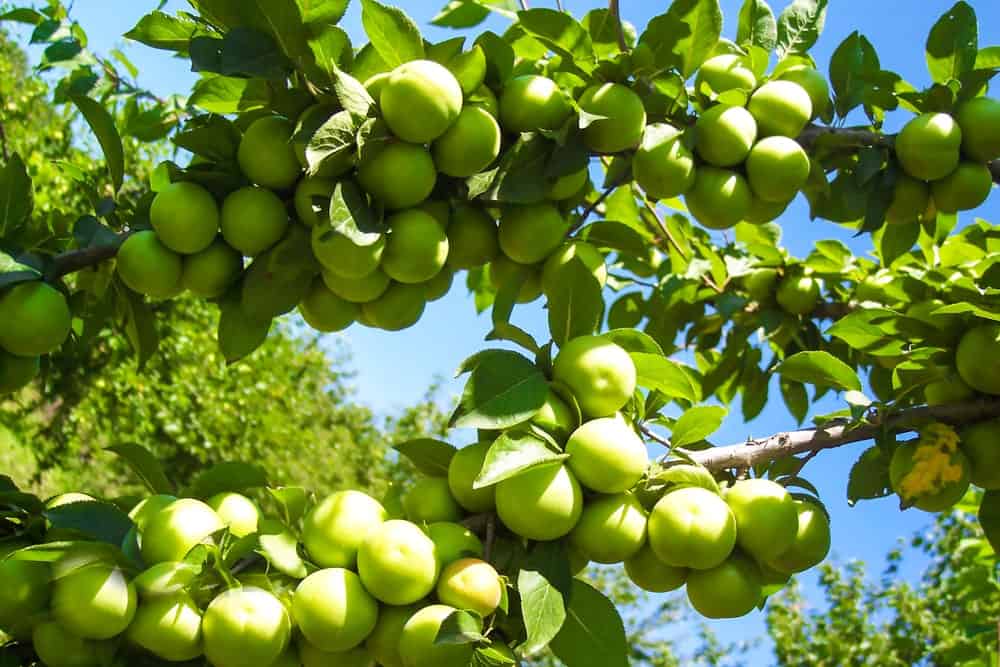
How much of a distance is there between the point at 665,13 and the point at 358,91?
48cm

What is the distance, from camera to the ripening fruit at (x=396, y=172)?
3.45 feet

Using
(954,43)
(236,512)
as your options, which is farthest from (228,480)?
(954,43)

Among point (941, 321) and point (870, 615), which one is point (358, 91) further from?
point (870, 615)

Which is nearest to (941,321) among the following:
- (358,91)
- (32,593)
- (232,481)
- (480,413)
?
(480,413)

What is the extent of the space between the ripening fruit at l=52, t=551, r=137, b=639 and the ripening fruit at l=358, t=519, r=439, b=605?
0.75ft

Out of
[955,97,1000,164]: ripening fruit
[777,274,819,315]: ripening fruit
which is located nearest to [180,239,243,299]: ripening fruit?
[955,97,1000,164]: ripening fruit

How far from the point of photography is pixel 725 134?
1.23 metres

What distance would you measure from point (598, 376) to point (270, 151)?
1.70ft

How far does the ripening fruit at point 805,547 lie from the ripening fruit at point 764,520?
0.04 meters

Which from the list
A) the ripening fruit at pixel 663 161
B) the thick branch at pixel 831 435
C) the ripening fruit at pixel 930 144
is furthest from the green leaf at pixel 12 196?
the ripening fruit at pixel 930 144

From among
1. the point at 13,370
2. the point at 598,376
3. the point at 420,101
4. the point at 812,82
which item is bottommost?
the point at 13,370

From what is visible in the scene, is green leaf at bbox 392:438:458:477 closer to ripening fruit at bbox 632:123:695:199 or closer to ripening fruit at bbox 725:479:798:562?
ripening fruit at bbox 725:479:798:562

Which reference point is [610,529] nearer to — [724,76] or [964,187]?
[724,76]

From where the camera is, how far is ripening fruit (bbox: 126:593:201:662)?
2.74 feet
